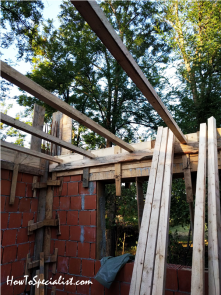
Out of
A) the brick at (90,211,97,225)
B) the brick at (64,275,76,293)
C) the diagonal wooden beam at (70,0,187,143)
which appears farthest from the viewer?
the brick at (90,211,97,225)

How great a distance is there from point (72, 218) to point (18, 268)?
124 cm

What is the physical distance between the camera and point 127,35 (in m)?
10.3

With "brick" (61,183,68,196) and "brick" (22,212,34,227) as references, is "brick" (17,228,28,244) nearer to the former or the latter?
"brick" (22,212,34,227)

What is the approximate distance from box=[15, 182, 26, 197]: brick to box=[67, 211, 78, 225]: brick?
98 cm

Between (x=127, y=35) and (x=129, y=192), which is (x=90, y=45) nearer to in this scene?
(x=127, y=35)

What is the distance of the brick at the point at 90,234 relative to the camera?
12.8ft

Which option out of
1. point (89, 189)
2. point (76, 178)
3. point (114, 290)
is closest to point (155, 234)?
point (114, 290)

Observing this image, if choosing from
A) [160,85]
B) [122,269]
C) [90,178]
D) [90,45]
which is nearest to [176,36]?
[160,85]

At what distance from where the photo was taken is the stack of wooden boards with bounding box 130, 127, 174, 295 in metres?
A: 1.89

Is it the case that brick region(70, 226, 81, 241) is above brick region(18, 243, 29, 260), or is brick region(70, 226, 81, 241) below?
above

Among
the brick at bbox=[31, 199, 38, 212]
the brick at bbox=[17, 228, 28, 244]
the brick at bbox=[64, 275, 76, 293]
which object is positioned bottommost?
the brick at bbox=[64, 275, 76, 293]

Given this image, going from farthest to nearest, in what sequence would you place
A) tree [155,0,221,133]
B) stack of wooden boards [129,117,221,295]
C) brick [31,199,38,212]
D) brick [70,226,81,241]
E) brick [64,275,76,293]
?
tree [155,0,221,133], brick [31,199,38,212], brick [70,226,81,241], brick [64,275,76,293], stack of wooden boards [129,117,221,295]

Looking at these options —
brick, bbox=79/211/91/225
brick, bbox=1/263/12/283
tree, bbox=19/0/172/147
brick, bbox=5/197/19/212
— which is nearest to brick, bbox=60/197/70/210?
brick, bbox=79/211/91/225

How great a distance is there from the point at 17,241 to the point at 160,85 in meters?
7.57
